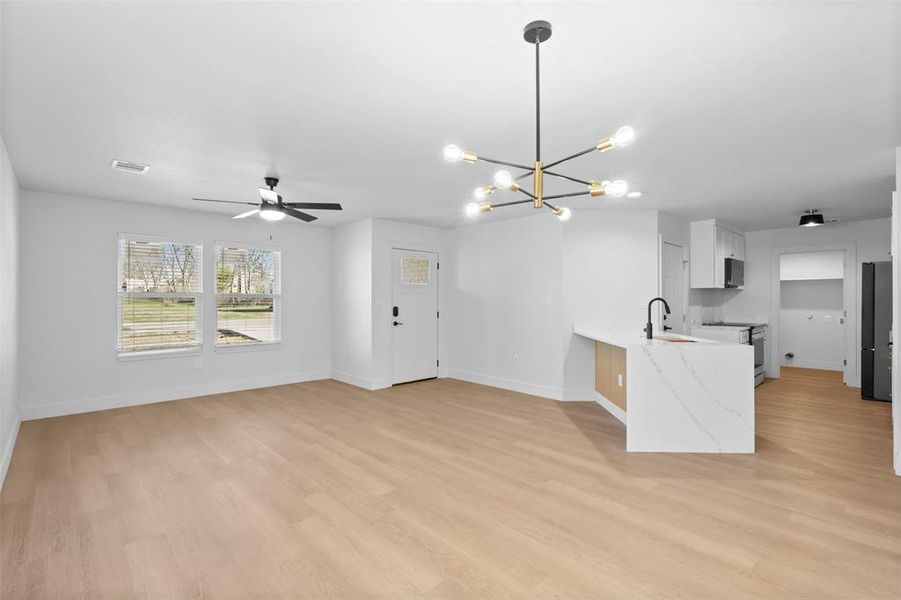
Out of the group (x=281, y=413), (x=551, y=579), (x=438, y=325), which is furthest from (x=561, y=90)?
(x=438, y=325)

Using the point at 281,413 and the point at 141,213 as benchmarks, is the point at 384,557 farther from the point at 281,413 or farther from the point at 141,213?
the point at 141,213

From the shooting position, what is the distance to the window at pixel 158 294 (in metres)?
5.39

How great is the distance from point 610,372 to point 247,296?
5.01 m

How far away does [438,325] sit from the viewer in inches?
281

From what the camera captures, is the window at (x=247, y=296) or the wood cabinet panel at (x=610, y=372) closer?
the wood cabinet panel at (x=610, y=372)

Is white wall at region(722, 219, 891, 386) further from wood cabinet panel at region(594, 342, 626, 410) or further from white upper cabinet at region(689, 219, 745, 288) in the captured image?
wood cabinet panel at region(594, 342, 626, 410)

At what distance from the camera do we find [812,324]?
7781 millimetres

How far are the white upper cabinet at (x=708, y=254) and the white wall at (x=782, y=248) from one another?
1268 mm

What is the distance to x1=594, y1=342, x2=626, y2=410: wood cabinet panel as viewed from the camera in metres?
4.61

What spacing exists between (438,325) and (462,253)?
123 cm

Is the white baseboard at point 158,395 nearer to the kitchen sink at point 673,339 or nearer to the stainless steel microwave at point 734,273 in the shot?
the kitchen sink at point 673,339

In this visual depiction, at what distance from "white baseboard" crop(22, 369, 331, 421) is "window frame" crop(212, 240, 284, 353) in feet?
1.51

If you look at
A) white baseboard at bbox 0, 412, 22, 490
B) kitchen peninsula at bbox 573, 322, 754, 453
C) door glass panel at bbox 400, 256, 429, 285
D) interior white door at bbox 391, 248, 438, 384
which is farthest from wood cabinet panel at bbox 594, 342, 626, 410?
white baseboard at bbox 0, 412, 22, 490

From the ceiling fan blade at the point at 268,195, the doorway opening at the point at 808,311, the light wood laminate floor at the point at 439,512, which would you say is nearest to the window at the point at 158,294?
the light wood laminate floor at the point at 439,512
